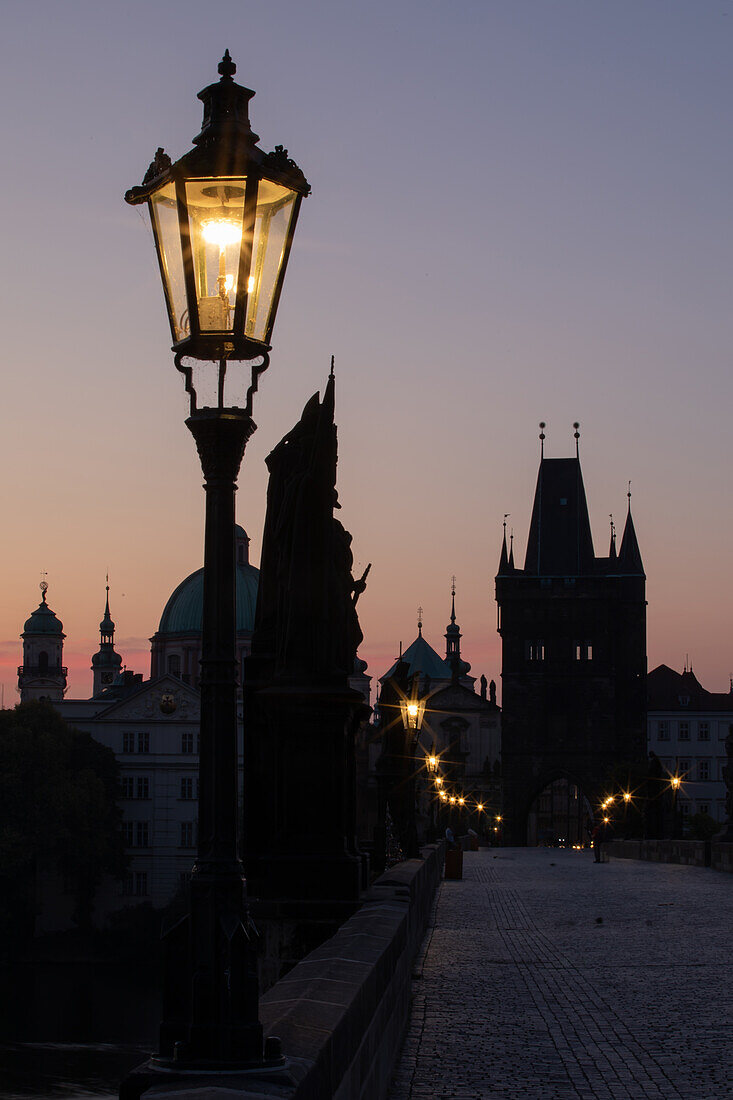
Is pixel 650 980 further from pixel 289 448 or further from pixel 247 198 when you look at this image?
→ pixel 247 198

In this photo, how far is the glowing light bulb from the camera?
619 centimetres

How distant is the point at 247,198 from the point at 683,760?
13930 cm

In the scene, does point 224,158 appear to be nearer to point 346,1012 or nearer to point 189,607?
point 346,1012

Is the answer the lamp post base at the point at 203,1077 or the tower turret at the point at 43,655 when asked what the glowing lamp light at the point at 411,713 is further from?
the tower turret at the point at 43,655

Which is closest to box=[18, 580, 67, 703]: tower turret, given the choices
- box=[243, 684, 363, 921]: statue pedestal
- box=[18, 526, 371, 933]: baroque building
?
box=[18, 526, 371, 933]: baroque building

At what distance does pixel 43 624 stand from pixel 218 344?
162 metres

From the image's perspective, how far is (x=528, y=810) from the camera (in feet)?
386

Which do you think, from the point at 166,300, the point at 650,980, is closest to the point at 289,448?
the point at 650,980

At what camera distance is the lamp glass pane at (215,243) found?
6.18m

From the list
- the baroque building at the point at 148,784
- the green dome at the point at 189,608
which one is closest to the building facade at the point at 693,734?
the green dome at the point at 189,608

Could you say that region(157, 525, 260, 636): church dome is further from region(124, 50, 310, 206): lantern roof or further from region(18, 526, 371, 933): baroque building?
region(124, 50, 310, 206): lantern roof

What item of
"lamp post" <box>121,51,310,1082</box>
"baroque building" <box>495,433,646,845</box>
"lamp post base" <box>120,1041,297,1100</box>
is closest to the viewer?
"lamp post base" <box>120,1041,297,1100</box>

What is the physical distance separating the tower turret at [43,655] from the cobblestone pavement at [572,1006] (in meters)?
139

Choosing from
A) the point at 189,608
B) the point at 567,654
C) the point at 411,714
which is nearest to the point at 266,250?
the point at 411,714
